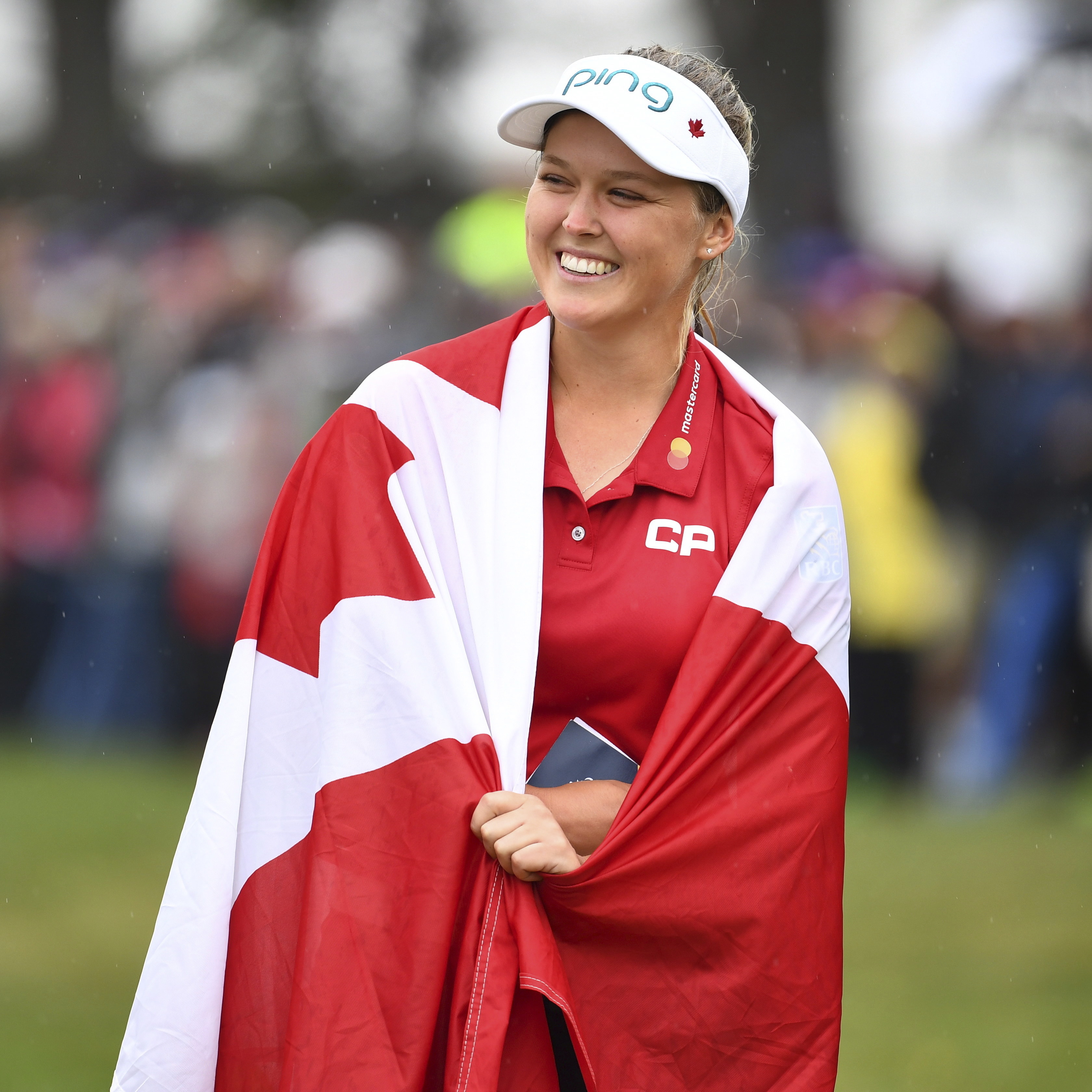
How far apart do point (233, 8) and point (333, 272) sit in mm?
5318

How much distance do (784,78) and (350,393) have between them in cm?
470

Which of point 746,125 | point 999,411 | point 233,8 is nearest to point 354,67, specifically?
point 233,8

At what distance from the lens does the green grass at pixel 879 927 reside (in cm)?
495

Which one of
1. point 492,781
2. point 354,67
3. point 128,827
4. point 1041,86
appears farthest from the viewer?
point 354,67

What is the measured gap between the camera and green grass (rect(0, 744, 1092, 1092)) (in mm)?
4949

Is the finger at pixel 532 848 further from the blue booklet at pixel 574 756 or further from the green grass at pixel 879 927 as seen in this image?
the green grass at pixel 879 927

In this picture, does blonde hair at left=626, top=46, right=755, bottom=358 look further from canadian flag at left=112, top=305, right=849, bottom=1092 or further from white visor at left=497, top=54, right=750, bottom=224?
canadian flag at left=112, top=305, right=849, bottom=1092

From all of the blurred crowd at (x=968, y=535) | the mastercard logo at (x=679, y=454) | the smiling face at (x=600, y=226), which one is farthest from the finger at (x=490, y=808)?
the blurred crowd at (x=968, y=535)

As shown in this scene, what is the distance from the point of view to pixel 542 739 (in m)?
2.79

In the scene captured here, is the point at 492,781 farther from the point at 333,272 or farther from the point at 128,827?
the point at 333,272

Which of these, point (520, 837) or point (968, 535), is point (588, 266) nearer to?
point (520, 837)

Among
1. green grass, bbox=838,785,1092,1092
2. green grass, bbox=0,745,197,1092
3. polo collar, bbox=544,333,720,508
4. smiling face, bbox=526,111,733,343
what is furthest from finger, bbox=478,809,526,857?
green grass, bbox=838,785,1092,1092

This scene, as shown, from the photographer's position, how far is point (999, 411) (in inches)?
306

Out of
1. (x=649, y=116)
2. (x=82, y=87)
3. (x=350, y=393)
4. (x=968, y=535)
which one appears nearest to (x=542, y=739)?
(x=649, y=116)
